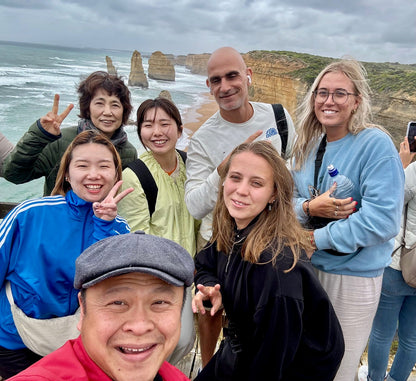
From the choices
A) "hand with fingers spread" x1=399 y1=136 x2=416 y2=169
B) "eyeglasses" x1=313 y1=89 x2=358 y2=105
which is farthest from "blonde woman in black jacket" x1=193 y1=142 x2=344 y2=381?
"hand with fingers spread" x1=399 y1=136 x2=416 y2=169

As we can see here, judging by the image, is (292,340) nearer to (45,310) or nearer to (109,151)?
(45,310)

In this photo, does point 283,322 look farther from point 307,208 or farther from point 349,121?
point 349,121

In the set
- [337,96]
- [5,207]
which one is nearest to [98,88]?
[5,207]

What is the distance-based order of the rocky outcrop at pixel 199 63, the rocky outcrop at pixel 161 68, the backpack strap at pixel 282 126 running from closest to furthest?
the backpack strap at pixel 282 126 < the rocky outcrop at pixel 161 68 < the rocky outcrop at pixel 199 63

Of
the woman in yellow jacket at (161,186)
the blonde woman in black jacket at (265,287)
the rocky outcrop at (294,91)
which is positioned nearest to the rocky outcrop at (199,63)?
the rocky outcrop at (294,91)

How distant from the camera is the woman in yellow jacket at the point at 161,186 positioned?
8.43 feet

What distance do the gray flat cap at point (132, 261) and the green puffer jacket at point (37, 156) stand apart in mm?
1813

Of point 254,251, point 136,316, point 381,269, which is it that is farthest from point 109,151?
point 381,269

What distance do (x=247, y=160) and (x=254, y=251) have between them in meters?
0.59

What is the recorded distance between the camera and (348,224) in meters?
2.09

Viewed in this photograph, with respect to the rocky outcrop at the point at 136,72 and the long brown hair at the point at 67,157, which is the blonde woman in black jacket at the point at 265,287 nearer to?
the long brown hair at the point at 67,157

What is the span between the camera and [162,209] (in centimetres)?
270

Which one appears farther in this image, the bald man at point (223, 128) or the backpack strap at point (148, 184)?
the bald man at point (223, 128)

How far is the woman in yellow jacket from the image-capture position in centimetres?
257
